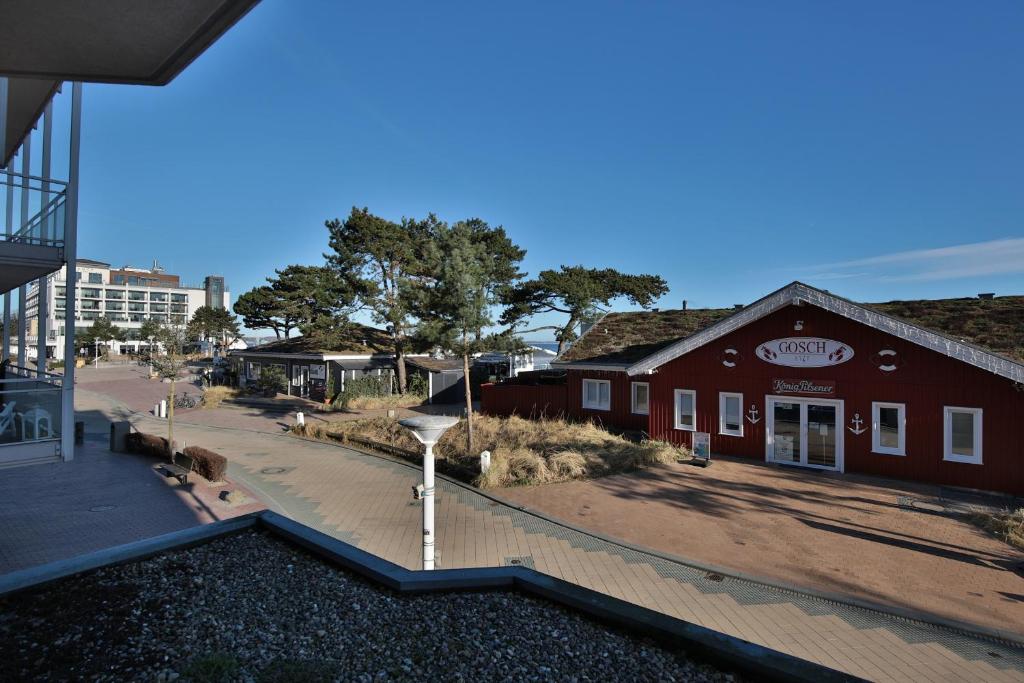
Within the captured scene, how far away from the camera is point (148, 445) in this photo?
17625mm

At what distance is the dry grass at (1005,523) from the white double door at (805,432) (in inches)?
147

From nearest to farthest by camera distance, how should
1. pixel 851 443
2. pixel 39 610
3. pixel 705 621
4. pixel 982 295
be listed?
pixel 39 610 → pixel 705 621 → pixel 851 443 → pixel 982 295

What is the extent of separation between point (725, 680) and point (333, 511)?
9161 millimetres

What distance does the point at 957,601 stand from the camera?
6.99 meters

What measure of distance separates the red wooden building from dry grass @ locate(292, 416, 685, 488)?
80.0 inches

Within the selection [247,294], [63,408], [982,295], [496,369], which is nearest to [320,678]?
[63,408]

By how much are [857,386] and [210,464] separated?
1676 centimetres

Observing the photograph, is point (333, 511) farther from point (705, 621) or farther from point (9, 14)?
point (9, 14)

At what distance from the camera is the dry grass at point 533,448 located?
13320 mm

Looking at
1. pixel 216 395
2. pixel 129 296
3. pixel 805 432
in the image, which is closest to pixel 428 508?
pixel 805 432

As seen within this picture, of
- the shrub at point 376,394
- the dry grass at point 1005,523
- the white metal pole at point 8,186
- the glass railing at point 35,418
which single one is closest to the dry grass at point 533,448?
the dry grass at point 1005,523

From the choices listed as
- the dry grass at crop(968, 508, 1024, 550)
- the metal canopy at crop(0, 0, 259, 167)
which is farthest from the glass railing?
the dry grass at crop(968, 508, 1024, 550)

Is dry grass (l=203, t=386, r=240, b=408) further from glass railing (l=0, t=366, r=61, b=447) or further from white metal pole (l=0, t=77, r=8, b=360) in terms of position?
glass railing (l=0, t=366, r=61, b=447)

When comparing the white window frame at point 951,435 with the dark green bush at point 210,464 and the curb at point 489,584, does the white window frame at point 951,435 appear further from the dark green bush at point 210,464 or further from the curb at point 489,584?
the dark green bush at point 210,464
